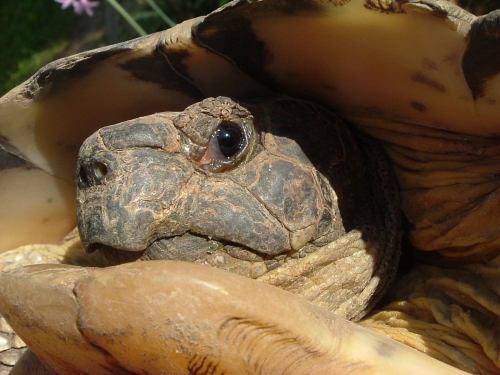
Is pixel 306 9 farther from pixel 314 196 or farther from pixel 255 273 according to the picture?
pixel 255 273

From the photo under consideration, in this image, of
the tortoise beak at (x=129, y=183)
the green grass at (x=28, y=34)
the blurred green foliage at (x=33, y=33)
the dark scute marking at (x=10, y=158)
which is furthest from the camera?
the green grass at (x=28, y=34)

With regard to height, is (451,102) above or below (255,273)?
above

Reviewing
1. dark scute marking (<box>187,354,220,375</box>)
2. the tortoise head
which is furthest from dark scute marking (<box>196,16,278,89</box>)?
dark scute marking (<box>187,354,220,375</box>)

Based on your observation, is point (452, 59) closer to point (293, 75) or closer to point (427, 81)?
point (427, 81)

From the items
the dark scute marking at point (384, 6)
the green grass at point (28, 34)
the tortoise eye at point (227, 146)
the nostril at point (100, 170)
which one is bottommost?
the green grass at point (28, 34)

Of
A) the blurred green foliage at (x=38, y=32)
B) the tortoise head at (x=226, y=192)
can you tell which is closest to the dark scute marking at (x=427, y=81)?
the tortoise head at (x=226, y=192)

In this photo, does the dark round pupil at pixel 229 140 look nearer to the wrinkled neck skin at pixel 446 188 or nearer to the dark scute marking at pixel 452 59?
the wrinkled neck skin at pixel 446 188

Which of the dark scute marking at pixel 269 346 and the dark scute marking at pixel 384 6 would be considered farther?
the dark scute marking at pixel 384 6

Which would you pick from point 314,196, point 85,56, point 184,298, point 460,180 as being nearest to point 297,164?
point 314,196

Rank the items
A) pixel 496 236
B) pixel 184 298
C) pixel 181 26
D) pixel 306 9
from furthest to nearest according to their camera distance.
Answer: pixel 181 26 < pixel 496 236 < pixel 306 9 < pixel 184 298
